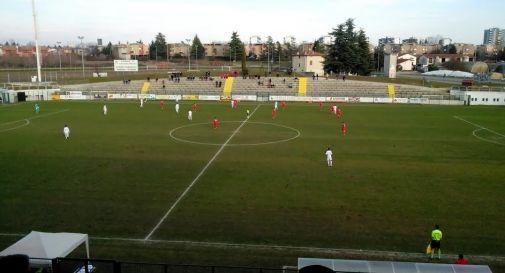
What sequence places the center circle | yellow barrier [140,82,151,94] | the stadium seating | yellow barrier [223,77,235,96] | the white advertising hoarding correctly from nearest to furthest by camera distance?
the center circle < the stadium seating < yellow barrier [223,77,235,96] < yellow barrier [140,82,151,94] < the white advertising hoarding

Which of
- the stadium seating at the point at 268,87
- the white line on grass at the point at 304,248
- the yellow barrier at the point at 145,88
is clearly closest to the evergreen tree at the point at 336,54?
the stadium seating at the point at 268,87

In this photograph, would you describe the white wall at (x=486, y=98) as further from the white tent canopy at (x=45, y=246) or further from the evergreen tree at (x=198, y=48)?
the evergreen tree at (x=198, y=48)

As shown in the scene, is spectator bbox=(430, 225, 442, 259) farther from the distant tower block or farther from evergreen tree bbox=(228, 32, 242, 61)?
evergreen tree bbox=(228, 32, 242, 61)

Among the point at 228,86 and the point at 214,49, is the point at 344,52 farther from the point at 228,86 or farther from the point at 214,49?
the point at 214,49

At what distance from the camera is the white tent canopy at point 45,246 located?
10695 millimetres

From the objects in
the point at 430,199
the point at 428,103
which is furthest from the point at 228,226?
the point at 428,103

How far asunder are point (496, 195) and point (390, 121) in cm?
2366

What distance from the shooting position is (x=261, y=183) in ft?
68.2

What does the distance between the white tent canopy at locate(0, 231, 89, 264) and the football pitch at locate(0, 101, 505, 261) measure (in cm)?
230

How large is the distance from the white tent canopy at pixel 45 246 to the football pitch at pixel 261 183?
7.55 ft

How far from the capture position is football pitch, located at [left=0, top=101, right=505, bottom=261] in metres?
15.2

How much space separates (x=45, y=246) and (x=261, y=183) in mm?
11478

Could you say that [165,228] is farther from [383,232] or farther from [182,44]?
[182,44]

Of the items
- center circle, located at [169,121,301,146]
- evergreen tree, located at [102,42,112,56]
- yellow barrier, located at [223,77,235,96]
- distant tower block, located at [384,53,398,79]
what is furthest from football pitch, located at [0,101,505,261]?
evergreen tree, located at [102,42,112,56]
